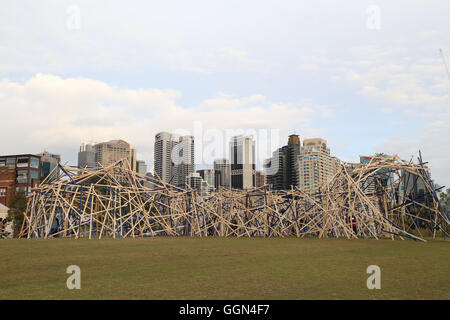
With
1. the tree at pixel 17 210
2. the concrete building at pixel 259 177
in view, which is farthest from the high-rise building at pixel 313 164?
the tree at pixel 17 210

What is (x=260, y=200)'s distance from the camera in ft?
128

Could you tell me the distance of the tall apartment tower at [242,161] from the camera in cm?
14275

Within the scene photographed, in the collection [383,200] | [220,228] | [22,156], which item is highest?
[22,156]

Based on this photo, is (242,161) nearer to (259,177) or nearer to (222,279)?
(259,177)

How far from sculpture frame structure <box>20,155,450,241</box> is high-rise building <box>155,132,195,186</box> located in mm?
90136

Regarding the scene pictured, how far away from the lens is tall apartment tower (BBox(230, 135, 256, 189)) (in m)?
143

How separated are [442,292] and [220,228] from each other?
3310 cm

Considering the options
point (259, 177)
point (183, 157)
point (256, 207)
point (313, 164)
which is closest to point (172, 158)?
point (183, 157)

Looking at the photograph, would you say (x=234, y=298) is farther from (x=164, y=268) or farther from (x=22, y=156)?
(x=22, y=156)

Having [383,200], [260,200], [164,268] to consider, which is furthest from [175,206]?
[164,268]

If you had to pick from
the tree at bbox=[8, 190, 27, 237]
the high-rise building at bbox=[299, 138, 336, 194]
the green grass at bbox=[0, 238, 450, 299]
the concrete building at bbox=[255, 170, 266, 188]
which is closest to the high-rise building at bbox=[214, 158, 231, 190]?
the concrete building at bbox=[255, 170, 266, 188]

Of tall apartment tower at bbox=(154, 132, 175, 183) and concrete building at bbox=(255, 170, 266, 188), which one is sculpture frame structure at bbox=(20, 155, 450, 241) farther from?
concrete building at bbox=(255, 170, 266, 188)

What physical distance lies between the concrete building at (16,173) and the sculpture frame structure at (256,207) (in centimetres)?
5570
